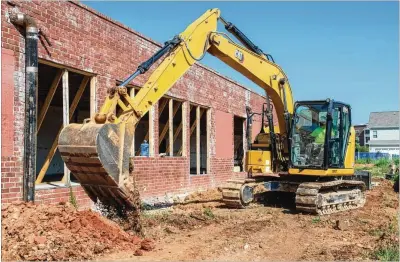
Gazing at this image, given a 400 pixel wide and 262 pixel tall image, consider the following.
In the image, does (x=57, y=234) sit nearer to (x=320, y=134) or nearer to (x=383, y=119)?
(x=320, y=134)

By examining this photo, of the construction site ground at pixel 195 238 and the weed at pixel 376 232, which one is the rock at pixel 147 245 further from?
the weed at pixel 376 232

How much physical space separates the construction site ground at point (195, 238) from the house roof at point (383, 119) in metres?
66.9

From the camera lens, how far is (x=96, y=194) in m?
7.20

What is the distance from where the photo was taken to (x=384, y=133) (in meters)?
72.5

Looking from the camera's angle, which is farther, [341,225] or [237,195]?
[237,195]

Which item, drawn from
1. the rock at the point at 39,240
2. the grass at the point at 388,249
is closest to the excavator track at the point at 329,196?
the grass at the point at 388,249

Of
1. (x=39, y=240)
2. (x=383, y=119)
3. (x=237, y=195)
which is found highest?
(x=383, y=119)

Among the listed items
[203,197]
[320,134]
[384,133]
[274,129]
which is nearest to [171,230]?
[320,134]

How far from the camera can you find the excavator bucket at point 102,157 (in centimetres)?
662

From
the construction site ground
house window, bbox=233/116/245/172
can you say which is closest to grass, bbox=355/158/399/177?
house window, bbox=233/116/245/172

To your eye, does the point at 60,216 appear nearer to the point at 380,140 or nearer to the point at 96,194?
the point at 96,194

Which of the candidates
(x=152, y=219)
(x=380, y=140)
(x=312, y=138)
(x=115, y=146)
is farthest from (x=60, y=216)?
(x=380, y=140)

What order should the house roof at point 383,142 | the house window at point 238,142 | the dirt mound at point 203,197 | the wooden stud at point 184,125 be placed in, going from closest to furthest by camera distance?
1. the dirt mound at point 203,197
2. the wooden stud at point 184,125
3. the house window at point 238,142
4. the house roof at point 383,142

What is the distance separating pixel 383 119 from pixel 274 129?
66852 mm
